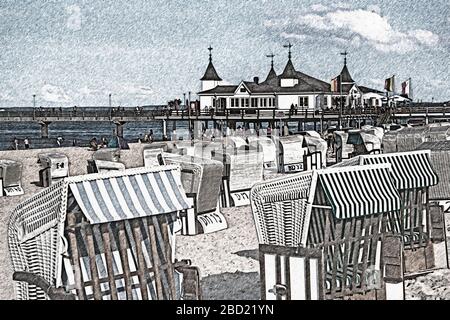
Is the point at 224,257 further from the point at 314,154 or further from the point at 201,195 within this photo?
the point at 314,154

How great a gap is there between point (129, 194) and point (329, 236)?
583mm

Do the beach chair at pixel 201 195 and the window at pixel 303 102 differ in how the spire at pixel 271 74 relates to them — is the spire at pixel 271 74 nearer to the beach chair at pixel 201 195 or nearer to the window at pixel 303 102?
the beach chair at pixel 201 195

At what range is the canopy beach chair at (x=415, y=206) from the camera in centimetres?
257

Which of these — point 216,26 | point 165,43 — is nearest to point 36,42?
point 165,43

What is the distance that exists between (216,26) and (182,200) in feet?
2.78

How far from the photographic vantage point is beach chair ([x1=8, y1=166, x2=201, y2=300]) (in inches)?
71.2

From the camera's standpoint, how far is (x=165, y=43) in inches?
103

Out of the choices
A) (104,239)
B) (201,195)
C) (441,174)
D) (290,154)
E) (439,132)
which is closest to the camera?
(104,239)

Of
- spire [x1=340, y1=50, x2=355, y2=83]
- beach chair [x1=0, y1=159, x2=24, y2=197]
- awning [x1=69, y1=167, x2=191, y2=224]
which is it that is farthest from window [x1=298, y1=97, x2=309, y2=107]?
awning [x1=69, y1=167, x2=191, y2=224]

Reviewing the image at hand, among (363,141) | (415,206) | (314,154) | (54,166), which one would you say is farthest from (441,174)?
(54,166)

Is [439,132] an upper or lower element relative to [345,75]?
lower

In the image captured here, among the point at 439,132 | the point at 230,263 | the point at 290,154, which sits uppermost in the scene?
the point at 439,132

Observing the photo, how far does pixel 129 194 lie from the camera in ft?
6.15

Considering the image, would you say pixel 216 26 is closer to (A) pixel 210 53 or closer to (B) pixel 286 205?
(A) pixel 210 53
